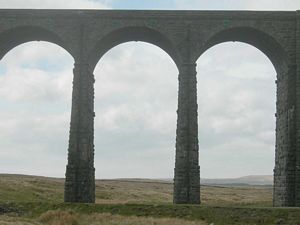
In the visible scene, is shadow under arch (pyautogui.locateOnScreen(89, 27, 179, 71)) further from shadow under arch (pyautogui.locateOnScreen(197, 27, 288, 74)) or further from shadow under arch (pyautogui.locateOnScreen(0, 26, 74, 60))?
shadow under arch (pyautogui.locateOnScreen(197, 27, 288, 74))

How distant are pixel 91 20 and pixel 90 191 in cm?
1246

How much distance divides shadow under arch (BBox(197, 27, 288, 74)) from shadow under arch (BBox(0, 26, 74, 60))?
10.7 meters

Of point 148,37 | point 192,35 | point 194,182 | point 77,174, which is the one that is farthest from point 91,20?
point 194,182

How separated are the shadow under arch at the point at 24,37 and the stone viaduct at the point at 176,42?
10 cm

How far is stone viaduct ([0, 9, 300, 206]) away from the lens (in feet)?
124

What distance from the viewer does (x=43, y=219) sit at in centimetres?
3073

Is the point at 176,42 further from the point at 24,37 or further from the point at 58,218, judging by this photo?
the point at 58,218

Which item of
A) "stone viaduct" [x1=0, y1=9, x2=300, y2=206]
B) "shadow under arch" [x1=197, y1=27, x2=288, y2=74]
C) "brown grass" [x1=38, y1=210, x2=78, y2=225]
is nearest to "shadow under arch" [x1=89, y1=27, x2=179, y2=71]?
"stone viaduct" [x1=0, y1=9, x2=300, y2=206]

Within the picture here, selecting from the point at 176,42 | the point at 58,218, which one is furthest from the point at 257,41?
the point at 58,218

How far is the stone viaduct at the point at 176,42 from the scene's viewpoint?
37781 millimetres

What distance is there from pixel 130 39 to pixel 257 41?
9706 mm

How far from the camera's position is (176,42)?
126ft

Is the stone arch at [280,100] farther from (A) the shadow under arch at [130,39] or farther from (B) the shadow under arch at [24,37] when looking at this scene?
(B) the shadow under arch at [24,37]

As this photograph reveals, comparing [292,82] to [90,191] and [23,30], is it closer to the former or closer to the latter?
[90,191]
